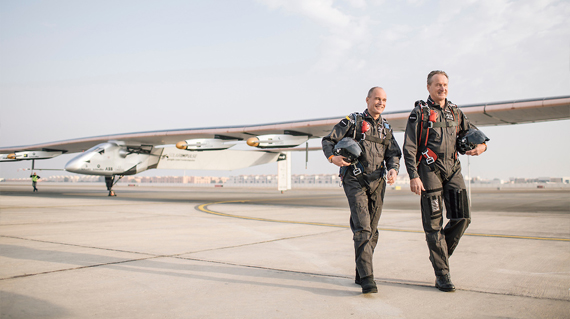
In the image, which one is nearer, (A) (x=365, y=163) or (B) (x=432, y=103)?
(A) (x=365, y=163)

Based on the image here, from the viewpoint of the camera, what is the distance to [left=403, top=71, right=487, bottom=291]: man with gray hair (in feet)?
11.2

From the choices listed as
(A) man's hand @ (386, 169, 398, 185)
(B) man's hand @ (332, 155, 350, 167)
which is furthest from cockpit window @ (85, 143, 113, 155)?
(A) man's hand @ (386, 169, 398, 185)

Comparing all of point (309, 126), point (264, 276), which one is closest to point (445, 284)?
point (264, 276)

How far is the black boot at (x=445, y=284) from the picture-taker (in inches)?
123

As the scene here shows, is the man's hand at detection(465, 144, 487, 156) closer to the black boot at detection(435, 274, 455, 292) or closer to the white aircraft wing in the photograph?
the black boot at detection(435, 274, 455, 292)

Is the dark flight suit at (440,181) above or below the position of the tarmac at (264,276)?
above

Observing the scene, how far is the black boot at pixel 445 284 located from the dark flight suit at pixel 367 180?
1.98 feet

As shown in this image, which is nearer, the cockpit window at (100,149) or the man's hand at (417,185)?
the man's hand at (417,185)

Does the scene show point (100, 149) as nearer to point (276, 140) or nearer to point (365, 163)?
point (276, 140)

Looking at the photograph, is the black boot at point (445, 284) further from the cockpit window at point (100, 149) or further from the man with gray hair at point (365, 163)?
the cockpit window at point (100, 149)

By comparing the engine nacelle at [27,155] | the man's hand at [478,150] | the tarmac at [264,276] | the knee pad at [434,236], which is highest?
the engine nacelle at [27,155]

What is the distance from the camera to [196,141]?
18.9 m

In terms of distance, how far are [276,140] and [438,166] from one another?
13630mm

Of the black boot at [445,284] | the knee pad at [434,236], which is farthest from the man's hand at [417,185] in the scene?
the black boot at [445,284]
